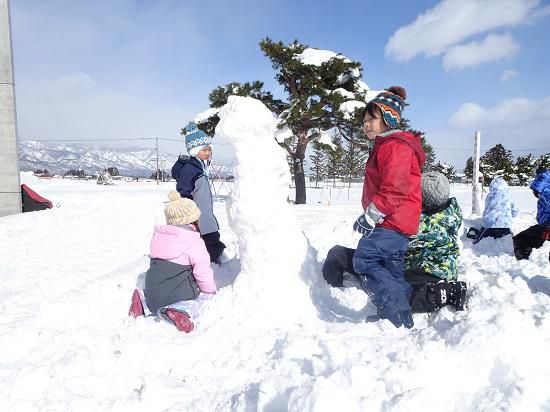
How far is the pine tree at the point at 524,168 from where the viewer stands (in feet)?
124

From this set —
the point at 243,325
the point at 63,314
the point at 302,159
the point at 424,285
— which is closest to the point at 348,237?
the point at 424,285

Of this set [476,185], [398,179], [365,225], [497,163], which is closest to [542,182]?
[398,179]

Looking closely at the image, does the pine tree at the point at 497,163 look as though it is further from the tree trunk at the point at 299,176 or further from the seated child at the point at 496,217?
the seated child at the point at 496,217

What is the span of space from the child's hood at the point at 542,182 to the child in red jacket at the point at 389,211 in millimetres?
2801

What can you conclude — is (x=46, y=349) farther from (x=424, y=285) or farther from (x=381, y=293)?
(x=424, y=285)

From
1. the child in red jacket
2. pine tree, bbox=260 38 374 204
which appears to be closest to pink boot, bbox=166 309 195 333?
the child in red jacket

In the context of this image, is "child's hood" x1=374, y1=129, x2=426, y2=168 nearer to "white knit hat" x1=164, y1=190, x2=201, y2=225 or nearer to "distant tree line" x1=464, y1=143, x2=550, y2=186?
"white knit hat" x1=164, y1=190, x2=201, y2=225

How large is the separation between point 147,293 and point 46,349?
771mm

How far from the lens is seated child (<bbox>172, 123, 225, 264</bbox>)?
4270mm

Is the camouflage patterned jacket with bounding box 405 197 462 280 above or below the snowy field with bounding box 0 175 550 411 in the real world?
above

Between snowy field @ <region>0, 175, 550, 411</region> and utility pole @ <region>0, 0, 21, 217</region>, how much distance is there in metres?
5.84

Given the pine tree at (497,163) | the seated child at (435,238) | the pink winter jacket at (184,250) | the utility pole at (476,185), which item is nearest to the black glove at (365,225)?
the seated child at (435,238)

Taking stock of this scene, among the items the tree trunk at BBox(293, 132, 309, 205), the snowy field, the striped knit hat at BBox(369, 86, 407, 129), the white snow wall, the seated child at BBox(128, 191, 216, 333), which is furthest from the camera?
the tree trunk at BBox(293, 132, 309, 205)

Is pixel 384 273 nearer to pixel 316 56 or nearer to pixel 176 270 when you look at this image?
pixel 176 270
